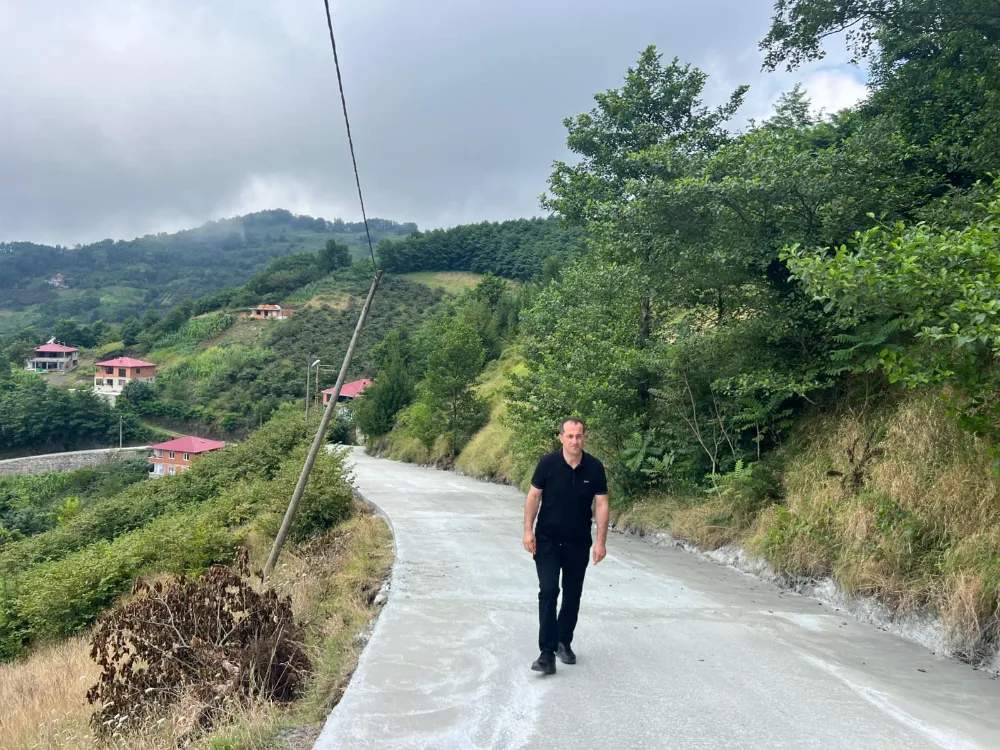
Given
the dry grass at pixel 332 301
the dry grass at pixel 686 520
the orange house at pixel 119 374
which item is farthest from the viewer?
the dry grass at pixel 332 301

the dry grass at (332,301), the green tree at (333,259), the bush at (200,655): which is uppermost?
the green tree at (333,259)

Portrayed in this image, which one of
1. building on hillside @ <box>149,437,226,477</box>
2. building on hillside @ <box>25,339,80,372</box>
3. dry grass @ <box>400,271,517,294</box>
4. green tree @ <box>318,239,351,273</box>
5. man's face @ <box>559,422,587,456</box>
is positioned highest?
green tree @ <box>318,239,351,273</box>

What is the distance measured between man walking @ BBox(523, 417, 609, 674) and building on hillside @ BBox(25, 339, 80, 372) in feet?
357

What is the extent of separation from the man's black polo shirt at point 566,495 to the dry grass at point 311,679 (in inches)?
66.9

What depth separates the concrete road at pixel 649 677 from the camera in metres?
3.59

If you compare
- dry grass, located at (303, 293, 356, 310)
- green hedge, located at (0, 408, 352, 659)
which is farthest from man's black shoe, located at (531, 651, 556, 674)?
dry grass, located at (303, 293, 356, 310)

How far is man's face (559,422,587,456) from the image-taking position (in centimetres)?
448

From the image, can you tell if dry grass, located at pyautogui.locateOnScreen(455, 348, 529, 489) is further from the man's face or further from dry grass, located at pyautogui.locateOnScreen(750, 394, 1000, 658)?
the man's face

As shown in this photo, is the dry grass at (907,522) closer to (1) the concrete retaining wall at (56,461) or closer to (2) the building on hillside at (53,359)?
(1) the concrete retaining wall at (56,461)

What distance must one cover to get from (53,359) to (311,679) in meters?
111

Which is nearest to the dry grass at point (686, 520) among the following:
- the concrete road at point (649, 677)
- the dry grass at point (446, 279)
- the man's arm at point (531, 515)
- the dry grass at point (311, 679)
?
the concrete road at point (649, 677)

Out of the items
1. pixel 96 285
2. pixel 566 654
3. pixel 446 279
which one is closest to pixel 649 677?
pixel 566 654

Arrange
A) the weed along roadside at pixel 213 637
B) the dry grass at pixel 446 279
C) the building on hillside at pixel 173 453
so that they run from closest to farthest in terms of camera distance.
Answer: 1. the weed along roadside at pixel 213 637
2. the building on hillside at pixel 173 453
3. the dry grass at pixel 446 279

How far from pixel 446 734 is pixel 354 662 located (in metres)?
1.34
